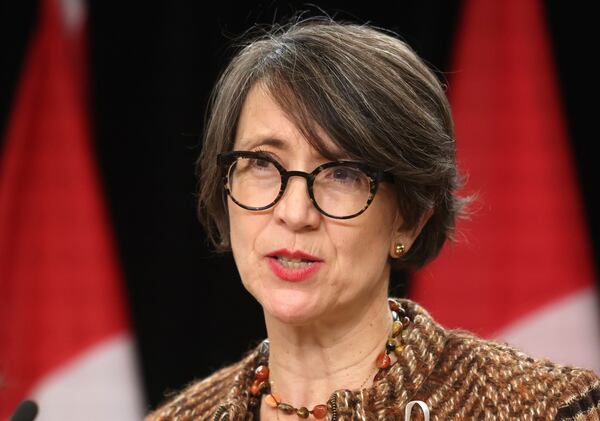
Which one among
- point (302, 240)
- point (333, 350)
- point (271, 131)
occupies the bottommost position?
point (333, 350)

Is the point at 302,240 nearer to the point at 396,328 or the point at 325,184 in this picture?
the point at 325,184

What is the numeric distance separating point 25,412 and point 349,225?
649mm

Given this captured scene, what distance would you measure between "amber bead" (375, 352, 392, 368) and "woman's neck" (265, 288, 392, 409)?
0.01 meters

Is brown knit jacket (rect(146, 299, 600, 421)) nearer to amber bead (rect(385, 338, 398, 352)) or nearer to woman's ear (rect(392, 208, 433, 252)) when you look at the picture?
amber bead (rect(385, 338, 398, 352))

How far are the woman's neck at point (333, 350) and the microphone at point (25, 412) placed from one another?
50 centimetres

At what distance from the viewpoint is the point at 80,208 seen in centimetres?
369

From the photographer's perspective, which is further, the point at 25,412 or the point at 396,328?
the point at 396,328

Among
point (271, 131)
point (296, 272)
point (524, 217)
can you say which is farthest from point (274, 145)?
point (524, 217)

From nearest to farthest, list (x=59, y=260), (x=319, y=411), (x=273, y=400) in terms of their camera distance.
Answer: (x=319, y=411) < (x=273, y=400) < (x=59, y=260)

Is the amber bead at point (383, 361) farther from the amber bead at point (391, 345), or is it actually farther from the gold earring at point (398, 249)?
the gold earring at point (398, 249)

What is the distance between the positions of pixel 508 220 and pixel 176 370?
3.80 ft

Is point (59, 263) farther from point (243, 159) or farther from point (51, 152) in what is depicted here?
point (243, 159)

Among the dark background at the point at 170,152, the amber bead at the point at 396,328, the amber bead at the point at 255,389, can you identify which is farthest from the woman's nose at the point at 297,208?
the dark background at the point at 170,152

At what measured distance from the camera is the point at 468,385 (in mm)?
2014
